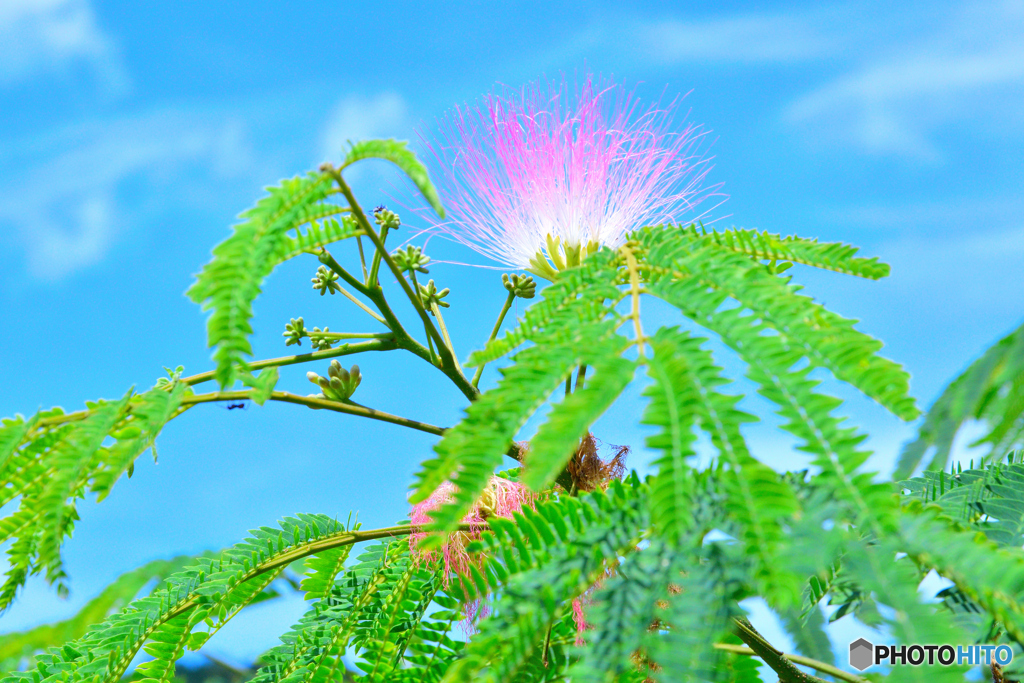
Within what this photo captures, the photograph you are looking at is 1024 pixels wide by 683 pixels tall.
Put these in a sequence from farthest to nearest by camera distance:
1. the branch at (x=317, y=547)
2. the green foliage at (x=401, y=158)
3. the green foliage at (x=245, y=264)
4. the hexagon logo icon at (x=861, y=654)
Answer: the hexagon logo icon at (x=861, y=654) < the branch at (x=317, y=547) < the green foliage at (x=401, y=158) < the green foliage at (x=245, y=264)

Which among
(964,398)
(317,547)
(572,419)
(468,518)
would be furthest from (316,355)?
(964,398)

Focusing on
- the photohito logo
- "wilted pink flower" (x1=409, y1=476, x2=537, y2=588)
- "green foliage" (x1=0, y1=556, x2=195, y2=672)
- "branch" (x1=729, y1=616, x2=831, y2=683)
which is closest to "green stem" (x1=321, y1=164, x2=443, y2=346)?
"wilted pink flower" (x1=409, y1=476, x2=537, y2=588)

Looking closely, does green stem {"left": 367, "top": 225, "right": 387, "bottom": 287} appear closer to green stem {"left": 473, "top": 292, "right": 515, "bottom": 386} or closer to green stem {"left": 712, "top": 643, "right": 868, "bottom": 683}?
green stem {"left": 473, "top": 292, "right": 515, "bottom": 386}

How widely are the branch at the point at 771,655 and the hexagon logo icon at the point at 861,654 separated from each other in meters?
0.16

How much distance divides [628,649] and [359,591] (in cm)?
129

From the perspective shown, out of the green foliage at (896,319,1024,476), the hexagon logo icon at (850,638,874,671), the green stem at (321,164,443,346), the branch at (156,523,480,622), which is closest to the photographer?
the green foliage at (896,319,1024,476)

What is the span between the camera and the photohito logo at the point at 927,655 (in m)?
0.92

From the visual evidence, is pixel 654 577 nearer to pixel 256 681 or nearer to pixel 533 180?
pixel 256 681

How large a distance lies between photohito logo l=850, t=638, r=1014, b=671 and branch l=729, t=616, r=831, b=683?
17 centimetres

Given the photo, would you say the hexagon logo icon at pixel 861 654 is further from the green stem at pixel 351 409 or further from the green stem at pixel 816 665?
the green stem at pixel 351 409

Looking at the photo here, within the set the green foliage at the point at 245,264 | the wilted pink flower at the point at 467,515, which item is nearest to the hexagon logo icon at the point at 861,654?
the wilted pink flower at the point at 467,515

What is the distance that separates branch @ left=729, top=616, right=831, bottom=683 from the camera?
2008mm

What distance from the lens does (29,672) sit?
2164 mm

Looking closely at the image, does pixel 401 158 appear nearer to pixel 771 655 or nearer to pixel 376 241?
pixel 376 241
